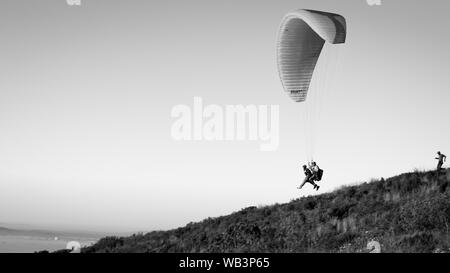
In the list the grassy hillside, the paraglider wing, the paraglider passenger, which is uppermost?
the paraglider wing

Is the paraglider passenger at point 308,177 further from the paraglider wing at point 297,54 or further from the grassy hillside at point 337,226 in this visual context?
the paraglider wing at point 297,54

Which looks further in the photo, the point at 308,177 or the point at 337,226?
the point at 308,177

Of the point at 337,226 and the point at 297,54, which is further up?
the point at 297,54

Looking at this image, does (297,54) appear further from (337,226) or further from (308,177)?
(337,226)

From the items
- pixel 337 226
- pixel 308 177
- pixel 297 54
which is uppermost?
pixel 297 54

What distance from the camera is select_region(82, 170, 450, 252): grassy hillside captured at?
14.6 metres

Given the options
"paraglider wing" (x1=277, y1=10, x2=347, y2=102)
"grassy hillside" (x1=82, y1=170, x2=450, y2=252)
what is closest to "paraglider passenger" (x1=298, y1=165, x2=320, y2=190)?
"grassy hillside" (x1=82, y1=170, x2=450, y2=252)

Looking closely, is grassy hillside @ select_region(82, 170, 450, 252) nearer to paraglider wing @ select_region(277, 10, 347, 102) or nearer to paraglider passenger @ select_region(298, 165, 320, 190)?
paraglider passenger @ select_region(298, 165, 320, 190)

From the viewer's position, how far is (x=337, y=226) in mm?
17609

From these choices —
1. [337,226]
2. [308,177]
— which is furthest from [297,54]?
[337,226]

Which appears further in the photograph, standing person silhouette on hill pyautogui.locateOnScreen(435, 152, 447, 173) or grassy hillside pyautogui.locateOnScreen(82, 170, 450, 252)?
standing person silhouette on hill pyautogui.locateOnScreen(435, 152, 447, 173)

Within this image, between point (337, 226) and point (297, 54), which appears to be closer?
point (337, 226)

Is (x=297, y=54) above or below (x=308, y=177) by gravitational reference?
above
